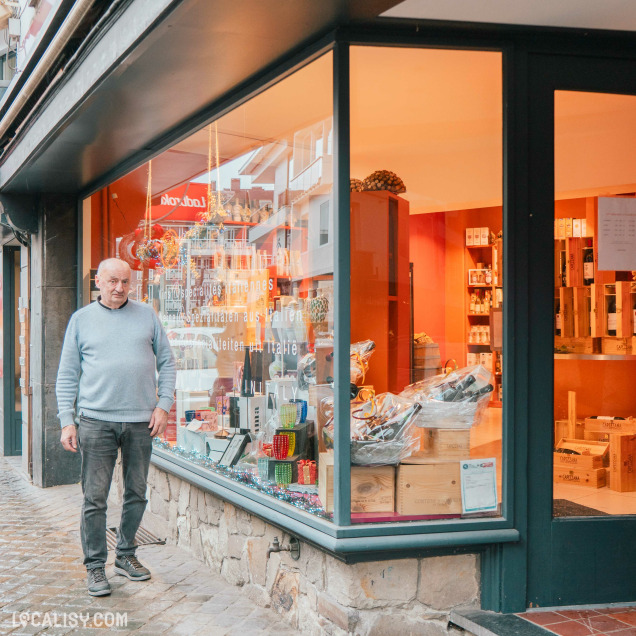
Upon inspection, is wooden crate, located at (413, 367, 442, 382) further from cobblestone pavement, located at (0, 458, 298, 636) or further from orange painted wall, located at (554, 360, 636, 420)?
cobblestone pavement, located at (0, 458, 298, 636)

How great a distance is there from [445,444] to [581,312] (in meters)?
1.29

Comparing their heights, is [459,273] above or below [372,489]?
above

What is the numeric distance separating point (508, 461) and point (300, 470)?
3.97 ft

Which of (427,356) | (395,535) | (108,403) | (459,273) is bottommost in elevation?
(395,535)

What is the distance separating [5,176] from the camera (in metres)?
7.65

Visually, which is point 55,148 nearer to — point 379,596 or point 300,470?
point 300,470

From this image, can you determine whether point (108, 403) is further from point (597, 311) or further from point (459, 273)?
point (597, 311)

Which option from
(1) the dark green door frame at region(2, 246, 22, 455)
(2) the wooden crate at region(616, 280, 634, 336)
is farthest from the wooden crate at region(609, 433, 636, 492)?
(1) the dark green door frame at region(2, 246, 22, 455)

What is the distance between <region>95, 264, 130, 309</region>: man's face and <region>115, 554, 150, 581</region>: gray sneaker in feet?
5.28

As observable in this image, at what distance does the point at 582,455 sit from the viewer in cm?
425

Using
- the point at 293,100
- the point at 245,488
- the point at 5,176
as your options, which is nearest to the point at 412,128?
the point at 293,100

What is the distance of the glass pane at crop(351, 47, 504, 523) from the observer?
3.84 meters

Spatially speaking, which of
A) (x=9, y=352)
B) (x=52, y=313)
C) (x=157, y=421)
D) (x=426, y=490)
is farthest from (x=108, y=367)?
(x=9, y=352)

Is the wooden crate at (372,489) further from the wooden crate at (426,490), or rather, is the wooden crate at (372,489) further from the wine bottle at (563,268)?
the wine bottle at (563,268)
